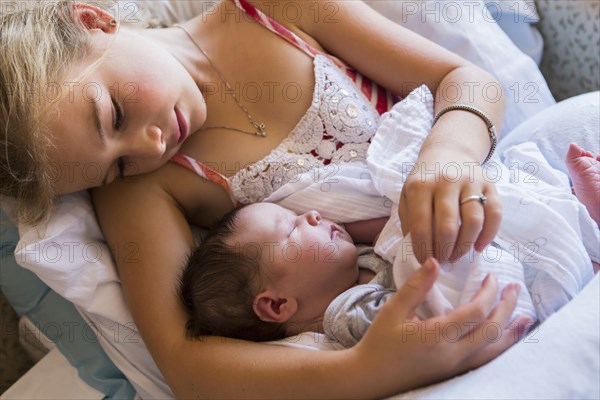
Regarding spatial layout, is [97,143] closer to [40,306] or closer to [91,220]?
[91,220]

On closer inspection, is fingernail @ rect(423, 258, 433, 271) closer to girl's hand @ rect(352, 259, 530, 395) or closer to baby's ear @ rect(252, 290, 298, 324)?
girl's hand @ rect(352, 259, 530, 395)

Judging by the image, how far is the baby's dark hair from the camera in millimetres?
874

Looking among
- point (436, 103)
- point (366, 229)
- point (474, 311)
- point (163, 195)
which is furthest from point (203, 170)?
point (474, 311)

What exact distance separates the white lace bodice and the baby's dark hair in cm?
13

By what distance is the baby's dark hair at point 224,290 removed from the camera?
0.87m

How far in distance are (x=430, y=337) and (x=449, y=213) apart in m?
0.15

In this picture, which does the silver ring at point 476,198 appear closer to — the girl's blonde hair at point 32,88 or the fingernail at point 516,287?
the fingernail at point 516,287

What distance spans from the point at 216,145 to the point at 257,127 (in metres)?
0.08

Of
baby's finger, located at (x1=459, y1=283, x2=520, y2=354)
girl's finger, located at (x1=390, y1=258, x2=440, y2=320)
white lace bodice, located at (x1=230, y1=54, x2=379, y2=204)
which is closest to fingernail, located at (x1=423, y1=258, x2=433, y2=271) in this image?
girl's finger, located at (x1=390, y1=258, x2=440, y2=320)

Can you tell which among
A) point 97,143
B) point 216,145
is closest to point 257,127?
point 216,145

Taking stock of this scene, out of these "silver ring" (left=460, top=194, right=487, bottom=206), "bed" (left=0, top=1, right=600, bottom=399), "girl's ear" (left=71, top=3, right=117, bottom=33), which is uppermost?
"silver ring" (left=460, top=194, right=487, bottom=206)

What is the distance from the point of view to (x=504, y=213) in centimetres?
83

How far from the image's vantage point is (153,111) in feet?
2.96

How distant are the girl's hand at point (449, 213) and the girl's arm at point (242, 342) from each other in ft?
0.18
